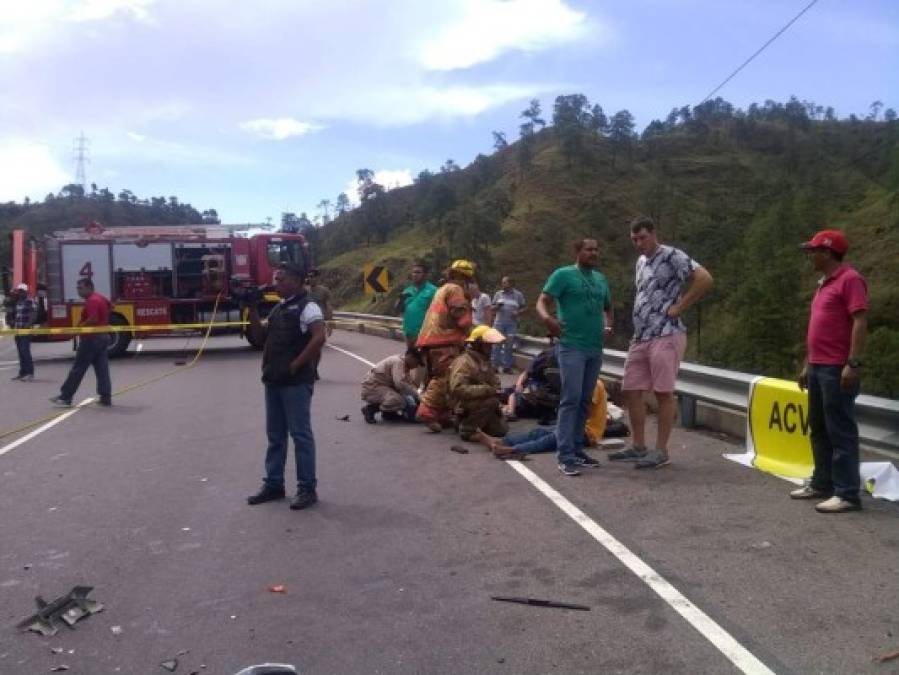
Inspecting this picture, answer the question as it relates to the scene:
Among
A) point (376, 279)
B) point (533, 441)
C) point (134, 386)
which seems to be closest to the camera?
point (533, 441)

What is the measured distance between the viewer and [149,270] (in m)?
21.1

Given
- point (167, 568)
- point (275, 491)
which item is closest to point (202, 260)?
point (275, 491)

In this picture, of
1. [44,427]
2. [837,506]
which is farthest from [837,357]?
[44,427]

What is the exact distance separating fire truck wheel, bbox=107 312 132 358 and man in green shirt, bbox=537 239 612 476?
15410 mm

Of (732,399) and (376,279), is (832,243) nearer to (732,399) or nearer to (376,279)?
(732,399)

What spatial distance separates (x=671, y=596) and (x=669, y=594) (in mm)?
28

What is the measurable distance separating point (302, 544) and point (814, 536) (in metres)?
3.14

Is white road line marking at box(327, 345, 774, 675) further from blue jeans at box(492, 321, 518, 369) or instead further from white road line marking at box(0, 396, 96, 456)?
blue jeans at box(492, 321, 518, 369)

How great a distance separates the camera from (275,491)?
21.6 feet

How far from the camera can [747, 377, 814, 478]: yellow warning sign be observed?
680 centimetres

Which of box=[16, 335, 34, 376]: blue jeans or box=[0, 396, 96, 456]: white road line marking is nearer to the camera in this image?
box=[0, 396, 96, 456]: white road line marking

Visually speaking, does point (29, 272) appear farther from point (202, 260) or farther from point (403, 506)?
point (403, 506)

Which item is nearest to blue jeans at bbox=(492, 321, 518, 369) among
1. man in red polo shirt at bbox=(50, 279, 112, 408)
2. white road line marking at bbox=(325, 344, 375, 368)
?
white road line marking at bbox=(325, 344, 375, 368)

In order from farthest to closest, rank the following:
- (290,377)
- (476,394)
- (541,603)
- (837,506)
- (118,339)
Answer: (118,339), (476,394), (290,377), (837,506), (541,603)
